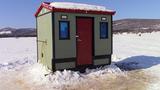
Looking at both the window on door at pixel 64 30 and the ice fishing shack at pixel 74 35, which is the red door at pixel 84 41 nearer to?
the ice fishing shack at pixel 74 35

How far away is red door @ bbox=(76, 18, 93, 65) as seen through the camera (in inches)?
364

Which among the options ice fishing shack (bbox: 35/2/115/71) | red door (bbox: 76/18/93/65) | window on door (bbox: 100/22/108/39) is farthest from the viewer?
window on door (bbox: 100/22/108/39)

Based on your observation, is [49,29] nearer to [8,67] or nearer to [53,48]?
[53,48]

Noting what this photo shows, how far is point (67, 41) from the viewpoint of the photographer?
29.3 ft

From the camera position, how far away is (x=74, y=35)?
29.7 ft

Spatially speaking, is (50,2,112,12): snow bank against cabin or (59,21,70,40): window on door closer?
(59,21,70,40): window on door

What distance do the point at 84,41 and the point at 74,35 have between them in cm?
52

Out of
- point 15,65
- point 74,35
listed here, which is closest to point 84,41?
point 74,35

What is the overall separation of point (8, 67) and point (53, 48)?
126 inches

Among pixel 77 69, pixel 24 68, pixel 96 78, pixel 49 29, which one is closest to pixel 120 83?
pixel 96 78

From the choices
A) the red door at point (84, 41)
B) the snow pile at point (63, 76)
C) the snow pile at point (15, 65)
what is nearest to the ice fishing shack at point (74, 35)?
the red door at point (84, 41)

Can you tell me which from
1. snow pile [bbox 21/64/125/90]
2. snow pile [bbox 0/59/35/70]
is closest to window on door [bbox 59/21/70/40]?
snow pile [bbox 21/64/125/90]

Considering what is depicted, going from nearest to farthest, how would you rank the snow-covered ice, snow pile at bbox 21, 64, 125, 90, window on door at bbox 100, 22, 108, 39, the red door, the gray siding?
the snow-covered ice < snow pile at bbox 21, 64, 125, 90 < the gray siding < the red door < window on door at bbox 100, 22, 108, 39

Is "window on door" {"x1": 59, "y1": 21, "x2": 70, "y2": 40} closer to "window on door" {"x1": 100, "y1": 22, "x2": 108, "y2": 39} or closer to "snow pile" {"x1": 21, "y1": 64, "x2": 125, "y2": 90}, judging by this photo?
"snow pile" {"x1": 21, "y1": 64, "x2": 125, "y2": 90}
